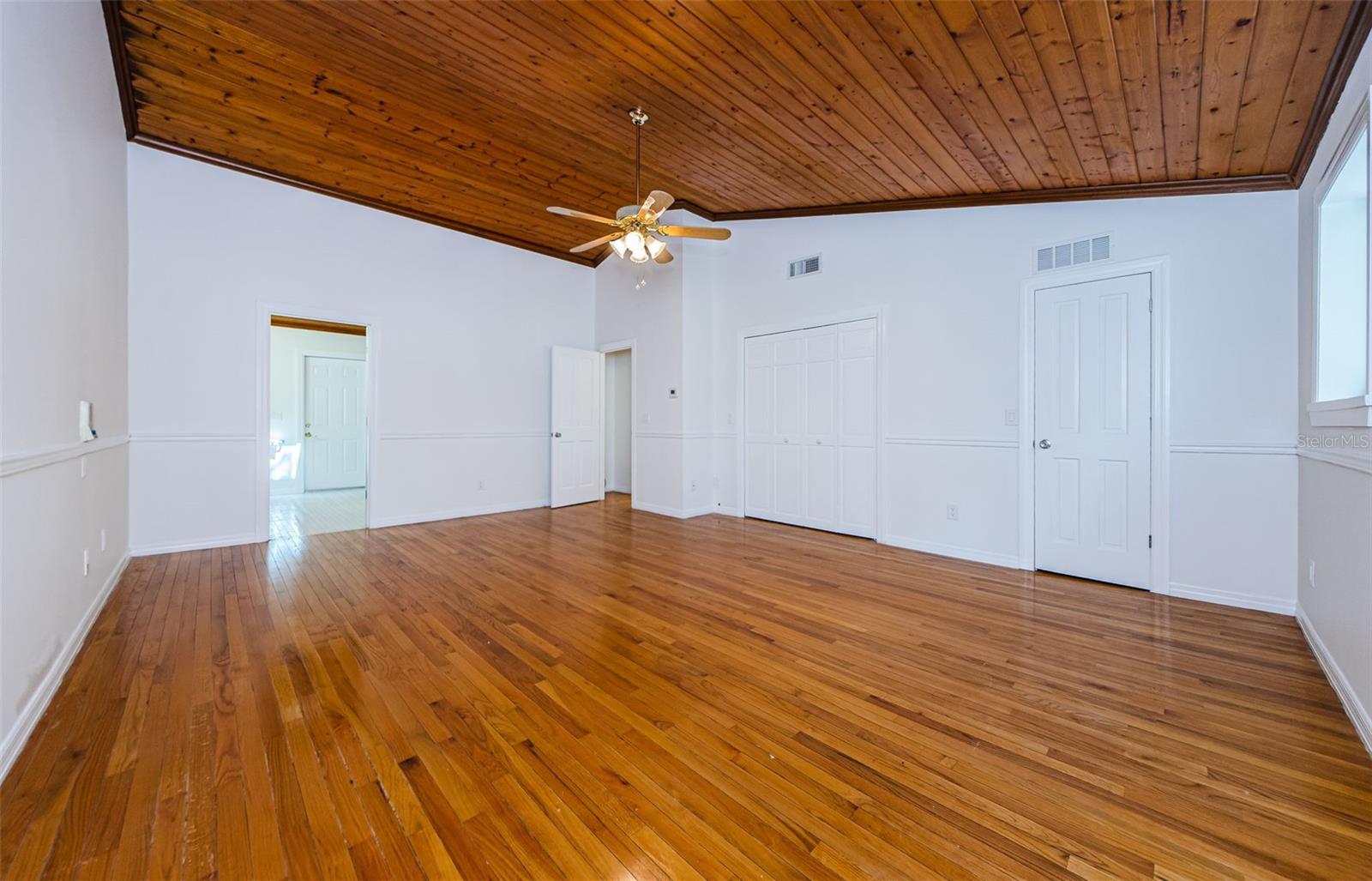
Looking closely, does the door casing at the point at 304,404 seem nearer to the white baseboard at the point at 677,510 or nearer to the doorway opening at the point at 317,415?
the doorway opening at the point at 317,415

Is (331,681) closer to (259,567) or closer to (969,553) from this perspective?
(259,567)

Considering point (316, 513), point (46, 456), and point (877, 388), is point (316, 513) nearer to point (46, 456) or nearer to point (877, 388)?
point (46, 456)

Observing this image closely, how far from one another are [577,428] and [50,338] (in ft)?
15.2

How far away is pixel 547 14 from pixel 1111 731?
3.85 m

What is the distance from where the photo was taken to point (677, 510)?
5723mm

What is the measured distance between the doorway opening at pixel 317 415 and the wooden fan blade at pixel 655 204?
216 inches

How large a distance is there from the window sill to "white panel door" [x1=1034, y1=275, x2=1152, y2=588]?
841 mm

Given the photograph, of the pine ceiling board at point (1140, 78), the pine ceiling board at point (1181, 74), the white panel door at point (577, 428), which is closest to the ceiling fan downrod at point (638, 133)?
the pine ceiling board at point (1140, 78)

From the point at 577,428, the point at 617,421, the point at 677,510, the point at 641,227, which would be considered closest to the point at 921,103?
the point at 641,227

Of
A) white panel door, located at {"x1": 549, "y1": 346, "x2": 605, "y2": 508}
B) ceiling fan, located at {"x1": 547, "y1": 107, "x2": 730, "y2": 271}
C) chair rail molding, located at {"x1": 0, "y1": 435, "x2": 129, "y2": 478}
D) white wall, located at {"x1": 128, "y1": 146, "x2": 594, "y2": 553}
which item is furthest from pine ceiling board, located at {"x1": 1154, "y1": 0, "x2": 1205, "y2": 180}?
white wall, located at {"x1": 128, "y1": 146, "x2": 594, "y2": 553}

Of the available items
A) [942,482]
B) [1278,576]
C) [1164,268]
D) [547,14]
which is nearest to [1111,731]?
[1278,576]

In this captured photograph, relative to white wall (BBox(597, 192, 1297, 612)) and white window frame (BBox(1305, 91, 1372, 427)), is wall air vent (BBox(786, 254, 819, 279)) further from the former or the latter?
white window frame (BBox(1305, 91, 1372, 427))

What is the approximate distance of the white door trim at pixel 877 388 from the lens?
4.46 meters

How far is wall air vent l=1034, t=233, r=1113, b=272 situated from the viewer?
11.3ft
